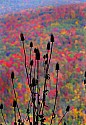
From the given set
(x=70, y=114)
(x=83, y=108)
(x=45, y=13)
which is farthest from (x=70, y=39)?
(x=70, y=114)

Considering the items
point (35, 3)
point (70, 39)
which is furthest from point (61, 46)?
point (35, 3)

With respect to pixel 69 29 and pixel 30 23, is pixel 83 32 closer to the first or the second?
pixel 69 29

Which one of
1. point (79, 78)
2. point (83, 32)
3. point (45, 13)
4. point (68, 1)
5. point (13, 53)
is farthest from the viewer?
point (68, 1)

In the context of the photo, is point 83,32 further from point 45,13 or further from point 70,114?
point 70,114

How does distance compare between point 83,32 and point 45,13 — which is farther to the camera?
point 45,13

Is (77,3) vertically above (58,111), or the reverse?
(77,3)

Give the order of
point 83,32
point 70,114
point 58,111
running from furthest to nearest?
point 83,32
point 58,111
point 70,114
